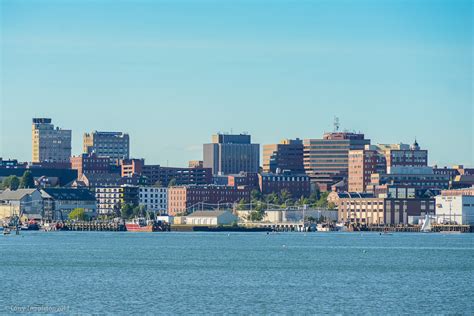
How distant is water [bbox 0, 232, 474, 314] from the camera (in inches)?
2633

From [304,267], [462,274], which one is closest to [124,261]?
[304,267]

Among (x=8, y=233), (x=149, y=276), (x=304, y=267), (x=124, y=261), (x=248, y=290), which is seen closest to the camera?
(x=248, y=290)

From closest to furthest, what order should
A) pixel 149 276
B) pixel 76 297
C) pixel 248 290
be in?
pixel 76 297 → pixel 248 290 → pixel 149 276

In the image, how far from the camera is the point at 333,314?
63.6 metres

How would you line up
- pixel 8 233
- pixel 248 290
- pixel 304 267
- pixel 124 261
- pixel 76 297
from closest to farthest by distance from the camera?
pixel 76 297
pixel 248 290
pixel 304 267
pixel 124 261
pixel 8 233

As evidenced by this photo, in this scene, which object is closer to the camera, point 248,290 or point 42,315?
point 42,315

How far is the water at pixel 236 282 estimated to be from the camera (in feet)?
219

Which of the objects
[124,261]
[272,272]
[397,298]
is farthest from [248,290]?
[124,261]

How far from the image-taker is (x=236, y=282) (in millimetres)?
81938

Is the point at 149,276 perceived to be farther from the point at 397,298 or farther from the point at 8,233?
the point at 8,233

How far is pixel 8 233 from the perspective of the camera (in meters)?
199

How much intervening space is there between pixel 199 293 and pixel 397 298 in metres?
10.3

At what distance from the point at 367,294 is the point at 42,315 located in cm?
1919

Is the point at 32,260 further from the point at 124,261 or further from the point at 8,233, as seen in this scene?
the point at 8,233
